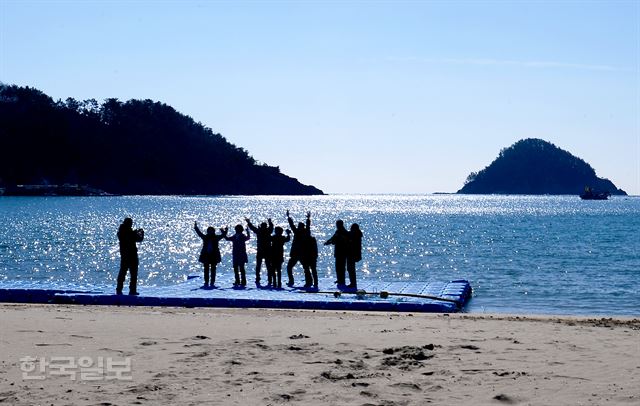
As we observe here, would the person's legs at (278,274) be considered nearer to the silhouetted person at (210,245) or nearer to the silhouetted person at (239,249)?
the silhouetted person at (239,249)

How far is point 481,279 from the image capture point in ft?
108

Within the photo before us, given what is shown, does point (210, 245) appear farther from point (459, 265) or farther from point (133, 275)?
point (459, 265)

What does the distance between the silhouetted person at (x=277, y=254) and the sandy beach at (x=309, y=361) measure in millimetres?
5167

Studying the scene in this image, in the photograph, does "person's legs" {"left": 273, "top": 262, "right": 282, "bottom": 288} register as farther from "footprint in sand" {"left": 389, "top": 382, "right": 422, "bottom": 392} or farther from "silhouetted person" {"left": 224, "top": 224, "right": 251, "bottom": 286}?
"footprint in sand" {"left": 389, "top": 382, "right": 422, "bottom": 392}

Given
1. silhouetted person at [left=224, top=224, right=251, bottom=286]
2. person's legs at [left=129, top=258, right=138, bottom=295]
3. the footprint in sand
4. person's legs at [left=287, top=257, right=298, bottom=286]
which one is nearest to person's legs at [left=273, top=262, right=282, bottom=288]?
person's legs at [left=287, top=257, right=298, bottom=286]

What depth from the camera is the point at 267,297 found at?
720 inches

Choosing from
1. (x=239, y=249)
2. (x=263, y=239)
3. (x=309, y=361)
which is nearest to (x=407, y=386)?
(x=309, y=361)

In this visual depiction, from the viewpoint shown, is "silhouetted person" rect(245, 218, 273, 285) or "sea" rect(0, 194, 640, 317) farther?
"sea" rect(0, 194, 640, 317)

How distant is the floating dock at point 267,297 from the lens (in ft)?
57.6

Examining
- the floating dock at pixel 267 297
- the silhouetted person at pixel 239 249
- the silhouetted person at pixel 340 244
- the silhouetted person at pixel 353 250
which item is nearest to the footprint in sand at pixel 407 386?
the floating dock at pixel 267 297

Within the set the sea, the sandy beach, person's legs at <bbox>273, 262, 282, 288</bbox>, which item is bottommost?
the sea

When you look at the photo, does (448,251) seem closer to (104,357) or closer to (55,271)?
(55,271)

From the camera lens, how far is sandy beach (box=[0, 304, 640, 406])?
8391 millimetres

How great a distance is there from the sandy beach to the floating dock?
270cm
